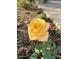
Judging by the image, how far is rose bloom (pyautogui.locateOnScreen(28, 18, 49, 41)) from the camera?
1.42 m

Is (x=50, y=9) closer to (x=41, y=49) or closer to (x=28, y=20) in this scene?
(x=28, y=20)

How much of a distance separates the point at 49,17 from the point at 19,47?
36cm

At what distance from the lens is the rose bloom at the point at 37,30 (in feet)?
4.67

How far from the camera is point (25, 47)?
1.42 meters

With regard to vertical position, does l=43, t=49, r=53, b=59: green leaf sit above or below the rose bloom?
below

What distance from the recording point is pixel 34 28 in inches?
55.9

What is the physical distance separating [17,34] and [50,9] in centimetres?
35

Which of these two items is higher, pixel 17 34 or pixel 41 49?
pixel 17 34

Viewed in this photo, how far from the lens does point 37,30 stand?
1.42 meters

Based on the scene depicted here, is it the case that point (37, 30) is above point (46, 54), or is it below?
above

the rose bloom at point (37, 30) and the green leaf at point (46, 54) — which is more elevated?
the rose bloom at point (37, 30)
